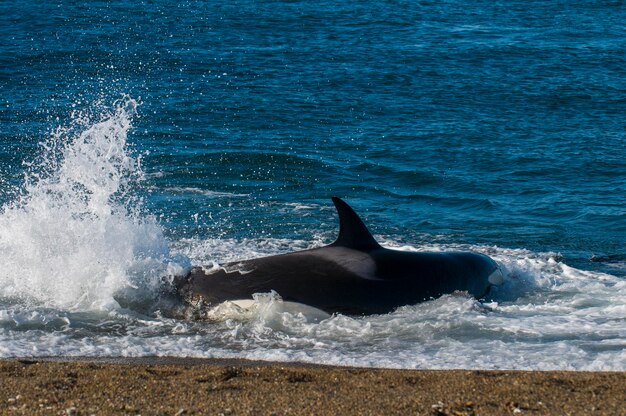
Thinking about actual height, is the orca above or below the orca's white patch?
above

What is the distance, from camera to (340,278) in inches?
467

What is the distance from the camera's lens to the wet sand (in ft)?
27.2

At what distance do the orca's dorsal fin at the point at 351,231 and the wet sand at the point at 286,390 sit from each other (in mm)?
2307

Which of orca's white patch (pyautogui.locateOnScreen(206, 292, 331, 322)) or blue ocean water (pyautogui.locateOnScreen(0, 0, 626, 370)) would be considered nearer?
blue ocean water (pyautogui.locateOnScreen(0, 0, 626, 370))

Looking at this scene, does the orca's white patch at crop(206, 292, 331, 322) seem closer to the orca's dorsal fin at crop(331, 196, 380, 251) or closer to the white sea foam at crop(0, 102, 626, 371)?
the white sea foam at crop(0, 102, 626, 371)

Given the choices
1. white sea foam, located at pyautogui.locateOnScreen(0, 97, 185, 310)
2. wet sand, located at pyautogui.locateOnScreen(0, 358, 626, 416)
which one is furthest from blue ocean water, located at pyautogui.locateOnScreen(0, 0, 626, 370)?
wet sand, located at pyautogui.locateOnScreen(0, 358, 626, 416)

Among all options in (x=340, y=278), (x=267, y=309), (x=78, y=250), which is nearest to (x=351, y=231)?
(x=340, y=278)

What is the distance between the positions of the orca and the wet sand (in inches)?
69.3

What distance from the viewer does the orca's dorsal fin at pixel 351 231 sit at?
11.9 metres

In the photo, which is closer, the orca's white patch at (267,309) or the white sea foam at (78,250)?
the orca's white patch at (267,309)

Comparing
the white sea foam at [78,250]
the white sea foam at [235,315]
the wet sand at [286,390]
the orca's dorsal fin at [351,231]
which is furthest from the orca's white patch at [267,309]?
the wet sand at [286,390]

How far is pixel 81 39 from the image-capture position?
99.8 feet

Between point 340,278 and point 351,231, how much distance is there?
589 mm

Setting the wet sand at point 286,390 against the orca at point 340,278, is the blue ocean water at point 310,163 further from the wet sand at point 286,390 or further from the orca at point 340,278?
the wet sand at point 286,390
